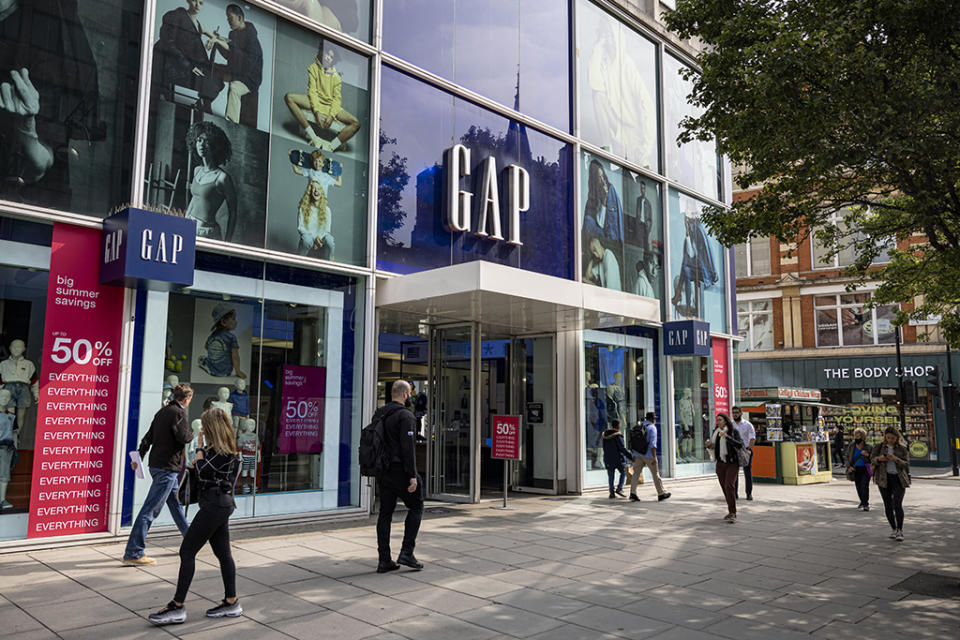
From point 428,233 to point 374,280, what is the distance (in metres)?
1.52

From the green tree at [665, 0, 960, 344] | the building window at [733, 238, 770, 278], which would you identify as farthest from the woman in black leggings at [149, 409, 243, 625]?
the building window at [733, 238, 770, 278]

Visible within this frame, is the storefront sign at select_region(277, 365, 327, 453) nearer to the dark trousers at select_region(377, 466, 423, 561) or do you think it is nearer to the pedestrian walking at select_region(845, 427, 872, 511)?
the dark trousers at select_region(377, 466, 423, 561)

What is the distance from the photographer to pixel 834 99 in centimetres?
884

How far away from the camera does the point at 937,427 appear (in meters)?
29.8

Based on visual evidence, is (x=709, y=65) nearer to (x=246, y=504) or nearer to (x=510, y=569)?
(x=510, y=569)

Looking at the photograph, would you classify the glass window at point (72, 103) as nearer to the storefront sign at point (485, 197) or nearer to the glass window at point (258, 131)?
the glass window at point (258, 131)

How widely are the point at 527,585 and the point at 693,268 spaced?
46.0 feet

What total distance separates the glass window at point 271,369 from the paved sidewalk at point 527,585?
825 mm

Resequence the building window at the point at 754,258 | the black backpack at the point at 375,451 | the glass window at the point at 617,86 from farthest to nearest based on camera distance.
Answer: the building window at the point at 754,258 < the glass window at the point at 617,86 < the black backpack at the point at 375,451

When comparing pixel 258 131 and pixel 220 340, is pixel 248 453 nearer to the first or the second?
pixel 220 340

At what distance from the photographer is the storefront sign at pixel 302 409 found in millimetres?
10414

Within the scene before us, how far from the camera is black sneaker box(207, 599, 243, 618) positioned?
555cm

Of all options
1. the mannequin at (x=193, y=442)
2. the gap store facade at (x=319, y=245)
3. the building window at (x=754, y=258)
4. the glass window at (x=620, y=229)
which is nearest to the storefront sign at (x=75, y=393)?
the gap store facade at (x=319, y=245)

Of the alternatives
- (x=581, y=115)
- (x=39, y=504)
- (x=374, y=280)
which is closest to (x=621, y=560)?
(x=374, y=280)
